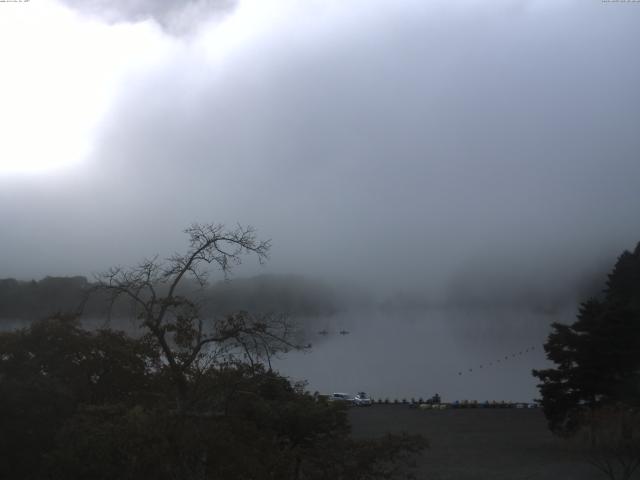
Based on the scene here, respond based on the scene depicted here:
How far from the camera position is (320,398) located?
715 inches

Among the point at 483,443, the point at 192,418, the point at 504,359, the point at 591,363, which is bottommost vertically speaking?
the point at 483,443

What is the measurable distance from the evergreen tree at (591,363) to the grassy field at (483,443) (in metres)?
2.31

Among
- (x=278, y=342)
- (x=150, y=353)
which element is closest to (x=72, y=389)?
(x=150, y=353)

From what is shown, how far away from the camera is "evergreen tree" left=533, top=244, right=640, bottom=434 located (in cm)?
3566

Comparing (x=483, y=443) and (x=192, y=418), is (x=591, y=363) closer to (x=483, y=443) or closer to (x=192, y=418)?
(x=483, y=443)

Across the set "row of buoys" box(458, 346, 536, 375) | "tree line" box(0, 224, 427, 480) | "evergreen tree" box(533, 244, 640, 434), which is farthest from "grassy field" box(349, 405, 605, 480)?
"row of buoys" box(458, 346, 536, 375)

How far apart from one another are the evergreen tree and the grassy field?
2.31 m

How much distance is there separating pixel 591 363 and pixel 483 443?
820 centimetres

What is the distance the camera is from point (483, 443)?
130 feet

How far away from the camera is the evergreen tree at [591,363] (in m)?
35.7

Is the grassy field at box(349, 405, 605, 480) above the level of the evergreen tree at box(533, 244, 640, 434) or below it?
below

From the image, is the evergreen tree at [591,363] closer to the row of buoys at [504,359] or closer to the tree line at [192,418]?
the tree line at [192,418]

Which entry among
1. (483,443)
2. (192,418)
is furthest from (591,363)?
(192,418)

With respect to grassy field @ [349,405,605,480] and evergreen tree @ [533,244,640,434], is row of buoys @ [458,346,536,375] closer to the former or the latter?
grassy field @ [349,405,605,480]
